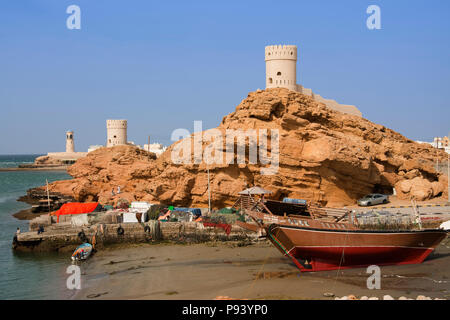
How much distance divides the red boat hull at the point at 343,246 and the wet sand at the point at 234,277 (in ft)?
1.64

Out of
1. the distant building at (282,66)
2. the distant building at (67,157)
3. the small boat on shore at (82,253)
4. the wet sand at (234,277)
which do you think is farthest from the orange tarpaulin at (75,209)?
the distant building at (67,157)

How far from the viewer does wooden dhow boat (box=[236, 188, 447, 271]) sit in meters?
18.1

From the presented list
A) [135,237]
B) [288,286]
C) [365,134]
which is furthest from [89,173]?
[288,286]

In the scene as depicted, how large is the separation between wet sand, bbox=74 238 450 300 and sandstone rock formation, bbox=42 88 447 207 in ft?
24.1

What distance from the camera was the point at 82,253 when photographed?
74.5ft

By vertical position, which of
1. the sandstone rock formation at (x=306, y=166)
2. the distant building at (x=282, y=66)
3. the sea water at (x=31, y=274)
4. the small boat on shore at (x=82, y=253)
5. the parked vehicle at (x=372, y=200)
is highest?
the distant building at (x=282, y=66)

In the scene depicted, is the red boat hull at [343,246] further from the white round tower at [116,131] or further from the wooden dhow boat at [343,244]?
the white round tower at [116,131]

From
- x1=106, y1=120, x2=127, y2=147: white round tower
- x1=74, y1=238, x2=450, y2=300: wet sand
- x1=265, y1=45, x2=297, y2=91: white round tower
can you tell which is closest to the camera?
x1=74, y1=238, x2=450, y2=300: wet sand

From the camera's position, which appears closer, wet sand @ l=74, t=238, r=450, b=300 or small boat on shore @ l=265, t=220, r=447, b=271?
wet sand @ l=74, t=238, r=450, b=300

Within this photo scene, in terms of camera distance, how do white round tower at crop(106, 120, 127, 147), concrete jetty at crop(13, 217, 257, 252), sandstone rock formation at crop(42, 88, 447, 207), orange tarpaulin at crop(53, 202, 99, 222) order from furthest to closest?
white round tower at crop(106, 120, 127, 147), orange tarpaulin at crop(53, 202, 99, 222), sandstone rock formation at crop(42, 88, 447, 207), concrete jetty at crop(13, 217, 257, 252)

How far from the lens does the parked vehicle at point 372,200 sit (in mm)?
29272

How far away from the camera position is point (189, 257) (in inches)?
854

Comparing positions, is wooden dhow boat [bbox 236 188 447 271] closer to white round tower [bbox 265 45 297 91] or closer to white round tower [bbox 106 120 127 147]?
white round tower [bbox 265 45 297 91]

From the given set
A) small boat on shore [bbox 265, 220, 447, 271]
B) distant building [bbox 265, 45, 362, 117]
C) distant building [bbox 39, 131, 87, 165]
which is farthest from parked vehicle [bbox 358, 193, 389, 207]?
distant building [bbox 39, 131, 87, 165]
